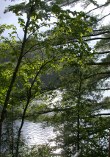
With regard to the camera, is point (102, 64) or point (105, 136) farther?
point (102, 64)

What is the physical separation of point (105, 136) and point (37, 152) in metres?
3.22

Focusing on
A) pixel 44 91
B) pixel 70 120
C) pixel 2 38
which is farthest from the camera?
pixel 70 120

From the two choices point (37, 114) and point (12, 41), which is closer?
point (12, 41)

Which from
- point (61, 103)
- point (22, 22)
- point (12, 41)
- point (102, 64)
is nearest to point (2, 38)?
point (12, 41)

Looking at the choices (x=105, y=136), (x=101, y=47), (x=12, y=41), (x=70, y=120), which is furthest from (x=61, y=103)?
(x=12, y=41)

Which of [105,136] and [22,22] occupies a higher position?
[22,22]

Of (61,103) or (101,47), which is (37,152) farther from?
(101,47)

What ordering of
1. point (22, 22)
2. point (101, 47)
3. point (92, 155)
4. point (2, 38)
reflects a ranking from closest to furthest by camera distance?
point (22, 22) → point (2, 38) → point (92, 155) → point (101, 47)

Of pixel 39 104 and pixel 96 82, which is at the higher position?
pixel 96 82

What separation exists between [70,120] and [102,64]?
3290 mm

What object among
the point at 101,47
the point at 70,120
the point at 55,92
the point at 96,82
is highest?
the point at 101,47

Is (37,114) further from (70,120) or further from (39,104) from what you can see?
(70,120)

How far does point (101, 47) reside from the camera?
1498cm

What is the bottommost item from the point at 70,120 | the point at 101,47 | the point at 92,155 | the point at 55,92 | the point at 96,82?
the point at 92,155
